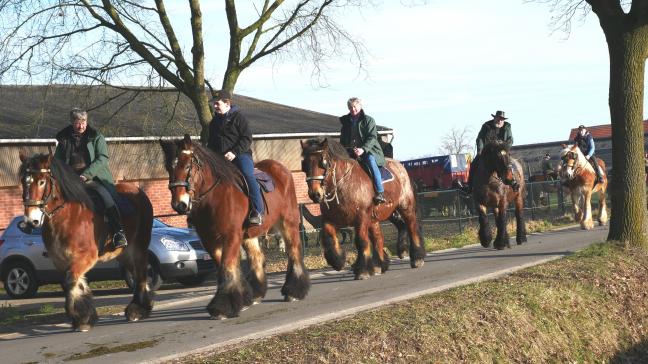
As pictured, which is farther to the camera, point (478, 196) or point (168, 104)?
point (168, 104)

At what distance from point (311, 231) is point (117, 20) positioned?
7.01 m

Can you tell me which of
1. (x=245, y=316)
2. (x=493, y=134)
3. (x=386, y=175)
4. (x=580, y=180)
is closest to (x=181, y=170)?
(x=245, y=316)

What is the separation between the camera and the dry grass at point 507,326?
852 centimetres

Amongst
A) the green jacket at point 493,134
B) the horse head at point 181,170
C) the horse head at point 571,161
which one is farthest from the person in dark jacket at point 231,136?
the horse head at point 571,161

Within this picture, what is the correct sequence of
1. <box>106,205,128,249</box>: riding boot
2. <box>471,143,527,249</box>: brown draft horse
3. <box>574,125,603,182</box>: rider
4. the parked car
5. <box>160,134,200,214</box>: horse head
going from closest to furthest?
1. <box>160,134,200,214</box>: horse head
2. <box>106,205,128,249</box>: riding boot
3. the parked car
4. <box>471,143,527,249</box>: brown draft horse
5. <box>574,125,603,182</box>: rider

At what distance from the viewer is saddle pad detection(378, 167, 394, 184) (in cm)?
1497

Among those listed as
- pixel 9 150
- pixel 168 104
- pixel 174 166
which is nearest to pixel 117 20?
pixel 168 104

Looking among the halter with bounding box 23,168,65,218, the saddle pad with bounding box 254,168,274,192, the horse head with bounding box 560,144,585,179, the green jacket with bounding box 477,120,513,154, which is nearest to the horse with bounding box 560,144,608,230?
the horse head with bounding box 560,144,585,179

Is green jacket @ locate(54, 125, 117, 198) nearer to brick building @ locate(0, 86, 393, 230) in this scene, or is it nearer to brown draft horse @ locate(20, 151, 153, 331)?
brown draft horse @ locate(20, 151, 153, 331)

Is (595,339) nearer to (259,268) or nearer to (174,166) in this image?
(259,268)

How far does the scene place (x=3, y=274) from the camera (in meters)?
18.3

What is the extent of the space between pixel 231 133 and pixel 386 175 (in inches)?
164

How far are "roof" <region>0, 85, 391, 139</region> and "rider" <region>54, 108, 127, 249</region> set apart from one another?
1055 cm

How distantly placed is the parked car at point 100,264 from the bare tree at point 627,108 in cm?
794
